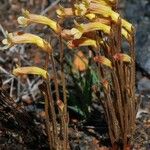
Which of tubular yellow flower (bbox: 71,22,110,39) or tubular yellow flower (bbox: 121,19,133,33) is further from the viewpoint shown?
tubular yellow flower (bbox: 121,19,133,33)

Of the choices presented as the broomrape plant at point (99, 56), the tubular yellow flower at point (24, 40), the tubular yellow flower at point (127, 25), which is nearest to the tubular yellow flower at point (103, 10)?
the broomrape plant at point (99, 56)

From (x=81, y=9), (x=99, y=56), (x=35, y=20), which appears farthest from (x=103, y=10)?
(x=35, y=20)

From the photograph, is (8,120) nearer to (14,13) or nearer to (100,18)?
(100,18)

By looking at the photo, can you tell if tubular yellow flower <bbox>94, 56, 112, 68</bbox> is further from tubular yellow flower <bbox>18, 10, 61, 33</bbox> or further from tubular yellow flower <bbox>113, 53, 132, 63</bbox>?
tubular yellow flower <bbox>18, 10, 61, 33</bbox>

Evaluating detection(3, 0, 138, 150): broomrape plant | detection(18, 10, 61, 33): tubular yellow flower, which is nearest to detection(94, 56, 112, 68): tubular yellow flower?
detection(3, 0, 138, 150): broomrape plant

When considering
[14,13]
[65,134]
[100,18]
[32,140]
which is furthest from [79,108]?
[14,13]

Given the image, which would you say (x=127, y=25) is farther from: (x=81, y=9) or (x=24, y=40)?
(x=24, y=40)

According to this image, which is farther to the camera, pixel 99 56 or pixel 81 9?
pixel 99 56

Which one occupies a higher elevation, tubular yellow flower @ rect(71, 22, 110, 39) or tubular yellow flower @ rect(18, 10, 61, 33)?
tubular yellow flower @ rect(18, 10, 61, 33)
